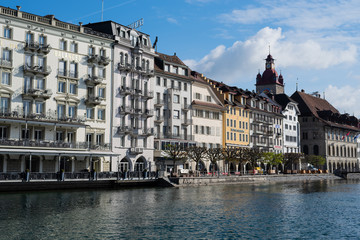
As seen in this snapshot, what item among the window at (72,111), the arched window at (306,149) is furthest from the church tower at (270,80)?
the window at (72,111)

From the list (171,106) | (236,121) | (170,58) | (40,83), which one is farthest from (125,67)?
(236,121)

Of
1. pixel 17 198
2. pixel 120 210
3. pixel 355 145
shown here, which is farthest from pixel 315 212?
pixel 355 145

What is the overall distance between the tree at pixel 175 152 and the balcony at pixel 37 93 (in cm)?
2259

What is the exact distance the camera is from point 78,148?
2645 inches

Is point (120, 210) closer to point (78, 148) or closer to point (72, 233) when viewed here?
point (72, 233)

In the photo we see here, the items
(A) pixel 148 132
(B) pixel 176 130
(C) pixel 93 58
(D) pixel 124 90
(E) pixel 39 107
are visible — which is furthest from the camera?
(B) pixel 176 130

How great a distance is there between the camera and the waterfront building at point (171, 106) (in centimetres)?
8400

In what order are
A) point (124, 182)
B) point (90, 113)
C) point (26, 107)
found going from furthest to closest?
point (90, 113), point (26, 107), point (124, 182)

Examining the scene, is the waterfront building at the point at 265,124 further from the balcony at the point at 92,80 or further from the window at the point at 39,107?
the window at the point at 39,107

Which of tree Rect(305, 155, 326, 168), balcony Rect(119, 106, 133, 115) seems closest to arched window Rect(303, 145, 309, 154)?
tree Rect(305, 155, 326, 168)

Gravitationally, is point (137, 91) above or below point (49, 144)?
above

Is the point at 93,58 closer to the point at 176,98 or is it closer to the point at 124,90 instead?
the point at 124,90

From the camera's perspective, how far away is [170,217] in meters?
35.2

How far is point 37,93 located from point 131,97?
1849 cm
